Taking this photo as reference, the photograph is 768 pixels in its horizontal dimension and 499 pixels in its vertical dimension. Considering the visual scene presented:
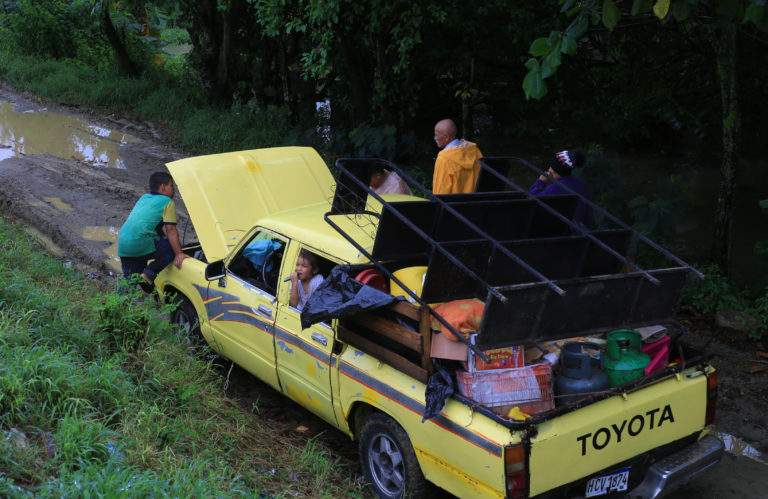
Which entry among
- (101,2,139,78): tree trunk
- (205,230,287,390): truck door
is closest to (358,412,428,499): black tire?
(205,230,287,390): truck door

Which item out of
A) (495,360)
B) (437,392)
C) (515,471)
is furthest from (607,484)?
(437,392)

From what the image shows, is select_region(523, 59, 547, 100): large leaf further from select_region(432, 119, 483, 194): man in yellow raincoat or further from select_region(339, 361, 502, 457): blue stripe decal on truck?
select_region(432, 119, 483, 194): man in yellow raincoat

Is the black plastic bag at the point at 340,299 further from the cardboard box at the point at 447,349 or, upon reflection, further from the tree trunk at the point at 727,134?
the tree trunk at the point at 727,134

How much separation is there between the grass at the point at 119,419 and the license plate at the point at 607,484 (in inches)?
57.7

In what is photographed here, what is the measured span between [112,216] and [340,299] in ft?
22.5

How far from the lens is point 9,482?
315 centimetres

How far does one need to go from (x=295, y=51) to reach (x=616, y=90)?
7029 mm

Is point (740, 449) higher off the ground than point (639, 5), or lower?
lower

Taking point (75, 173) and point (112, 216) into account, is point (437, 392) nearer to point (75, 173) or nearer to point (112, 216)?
point (112, 216)

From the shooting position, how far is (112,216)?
33.1 feet

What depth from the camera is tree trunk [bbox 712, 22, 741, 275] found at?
773cm

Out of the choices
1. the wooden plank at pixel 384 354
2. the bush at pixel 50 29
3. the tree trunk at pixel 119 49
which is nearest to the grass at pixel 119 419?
the wooden plank at pixel 384 354

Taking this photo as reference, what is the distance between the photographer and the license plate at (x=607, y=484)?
151 inches

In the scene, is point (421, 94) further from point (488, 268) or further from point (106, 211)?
point (488, 268)
